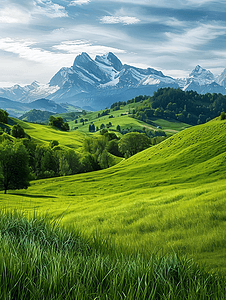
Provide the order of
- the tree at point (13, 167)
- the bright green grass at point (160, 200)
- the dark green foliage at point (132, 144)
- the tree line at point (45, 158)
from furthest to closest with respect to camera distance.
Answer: the dark green foliage at point (132, 144)
the tree line at point (45, 158)
the tree at point (13, 167)
the bright green grass at point (160, 200)

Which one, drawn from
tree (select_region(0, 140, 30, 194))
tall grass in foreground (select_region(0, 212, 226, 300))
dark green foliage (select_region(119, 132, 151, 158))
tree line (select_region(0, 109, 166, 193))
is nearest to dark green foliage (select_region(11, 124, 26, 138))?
tree line (select_region(0, 109, 166, 193))

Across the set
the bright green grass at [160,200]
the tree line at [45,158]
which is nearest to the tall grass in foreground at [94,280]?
the bright green grass at [160,200]

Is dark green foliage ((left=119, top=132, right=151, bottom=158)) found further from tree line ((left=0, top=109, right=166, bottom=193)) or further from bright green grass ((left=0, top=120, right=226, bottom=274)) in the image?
bright green grass ((left=0, top=120, right=226, bottom=274))

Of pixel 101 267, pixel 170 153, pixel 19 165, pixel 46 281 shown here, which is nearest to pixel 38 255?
pixel 46 281

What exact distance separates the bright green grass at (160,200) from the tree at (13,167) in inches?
140

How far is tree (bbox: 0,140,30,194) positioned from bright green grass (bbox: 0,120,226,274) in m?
3.55

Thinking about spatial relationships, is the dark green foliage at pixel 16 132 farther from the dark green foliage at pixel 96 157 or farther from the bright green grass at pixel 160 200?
the bright green grass at pixel 160 200

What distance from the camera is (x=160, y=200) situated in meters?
21.5

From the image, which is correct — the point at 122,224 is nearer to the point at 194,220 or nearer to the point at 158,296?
the point at 194,220

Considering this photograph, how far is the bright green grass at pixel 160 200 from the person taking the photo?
11.0 metres

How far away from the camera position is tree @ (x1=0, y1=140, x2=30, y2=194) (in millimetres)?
64125

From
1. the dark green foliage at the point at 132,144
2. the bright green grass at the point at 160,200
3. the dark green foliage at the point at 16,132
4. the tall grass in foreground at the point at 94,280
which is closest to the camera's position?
the tall grass in foreground at the point at 94,280

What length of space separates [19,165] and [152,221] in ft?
189

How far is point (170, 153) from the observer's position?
2852 inches
